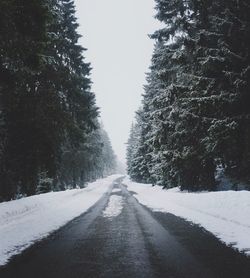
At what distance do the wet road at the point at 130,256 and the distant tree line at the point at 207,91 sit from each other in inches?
285

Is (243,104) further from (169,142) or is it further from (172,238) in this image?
(172,238)

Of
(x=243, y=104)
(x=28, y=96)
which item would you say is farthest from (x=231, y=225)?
(x=28, y=96)

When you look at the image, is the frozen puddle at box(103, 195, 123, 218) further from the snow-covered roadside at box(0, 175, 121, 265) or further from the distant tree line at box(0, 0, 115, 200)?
the distant tree line at box(0, 0, 115, 200)

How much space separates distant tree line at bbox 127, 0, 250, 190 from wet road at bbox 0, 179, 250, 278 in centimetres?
724

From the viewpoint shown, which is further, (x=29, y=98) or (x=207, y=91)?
(x=207, y=91)

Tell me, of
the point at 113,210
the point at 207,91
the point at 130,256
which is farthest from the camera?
the point at 113,210

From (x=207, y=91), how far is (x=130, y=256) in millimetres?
12577

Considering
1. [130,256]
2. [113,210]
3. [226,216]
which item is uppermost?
[113,210]

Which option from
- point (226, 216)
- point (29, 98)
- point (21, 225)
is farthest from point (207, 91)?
point (21, 225)

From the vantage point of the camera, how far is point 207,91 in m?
19.1

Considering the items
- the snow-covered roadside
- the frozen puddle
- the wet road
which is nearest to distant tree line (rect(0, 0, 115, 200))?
the snow-covered roadside

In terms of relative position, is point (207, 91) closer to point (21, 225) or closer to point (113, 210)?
point (113, 210)

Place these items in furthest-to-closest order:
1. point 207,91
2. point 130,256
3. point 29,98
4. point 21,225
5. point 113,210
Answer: point 113,210 < point 207,91 < point 29,98 < point 21,225 < point 130,256

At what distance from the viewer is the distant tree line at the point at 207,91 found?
18266mm
